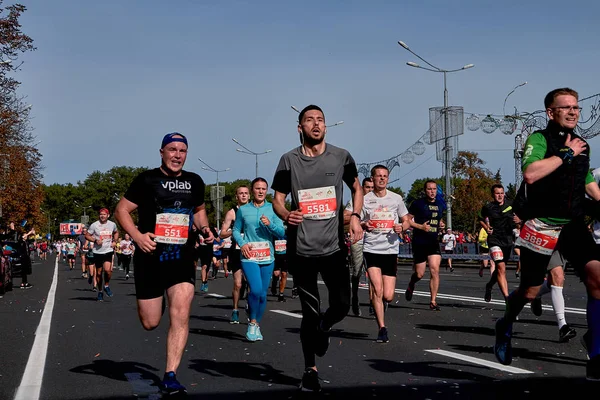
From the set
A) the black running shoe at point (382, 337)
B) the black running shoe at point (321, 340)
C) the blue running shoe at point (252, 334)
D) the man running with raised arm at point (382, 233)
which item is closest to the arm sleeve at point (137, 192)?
the black running shoe at point (321, 340)

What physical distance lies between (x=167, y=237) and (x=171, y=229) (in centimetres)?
7

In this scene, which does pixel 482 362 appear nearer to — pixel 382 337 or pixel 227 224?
pixel 382 337

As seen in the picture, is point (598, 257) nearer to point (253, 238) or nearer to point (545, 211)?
point (545, 211)

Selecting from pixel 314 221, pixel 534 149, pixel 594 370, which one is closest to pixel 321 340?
pixel 314 221

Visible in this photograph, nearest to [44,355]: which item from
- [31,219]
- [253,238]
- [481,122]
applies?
[253,238]

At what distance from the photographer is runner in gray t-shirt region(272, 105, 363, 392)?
20.8ft

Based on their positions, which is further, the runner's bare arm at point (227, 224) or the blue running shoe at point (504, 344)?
the runner's bare arm at point (227, 224)

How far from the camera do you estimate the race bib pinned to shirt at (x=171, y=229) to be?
638cm

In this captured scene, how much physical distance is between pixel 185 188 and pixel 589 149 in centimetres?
296

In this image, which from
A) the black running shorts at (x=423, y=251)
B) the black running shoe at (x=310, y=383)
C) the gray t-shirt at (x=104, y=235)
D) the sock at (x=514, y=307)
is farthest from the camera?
the gray t-shirt at (x=104, y=235)

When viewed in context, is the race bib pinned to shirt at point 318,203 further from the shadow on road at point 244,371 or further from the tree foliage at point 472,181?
the tree foliage at point 472,181

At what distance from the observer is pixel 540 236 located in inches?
235

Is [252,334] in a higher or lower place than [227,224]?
lower

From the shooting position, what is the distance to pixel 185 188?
657cm
